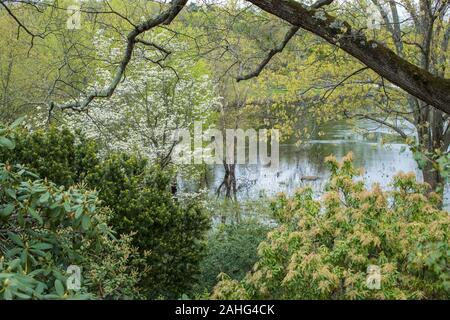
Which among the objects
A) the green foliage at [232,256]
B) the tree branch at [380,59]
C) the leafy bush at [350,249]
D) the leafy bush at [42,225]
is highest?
the tree branch at [380,59]

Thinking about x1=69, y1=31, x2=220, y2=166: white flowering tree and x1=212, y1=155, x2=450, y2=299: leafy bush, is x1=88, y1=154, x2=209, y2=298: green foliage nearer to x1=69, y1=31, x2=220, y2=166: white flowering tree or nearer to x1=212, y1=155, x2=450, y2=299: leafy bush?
x1=212, y1=155, x2=450, y2=299: leafy bush

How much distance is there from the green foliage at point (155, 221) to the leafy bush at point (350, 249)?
1924 millimetres

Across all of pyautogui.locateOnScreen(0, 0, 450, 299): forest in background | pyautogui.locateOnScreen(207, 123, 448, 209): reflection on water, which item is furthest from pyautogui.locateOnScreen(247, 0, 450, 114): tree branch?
pyautogui.locateOnScreen(207, 123, 448, 209): reflection on water

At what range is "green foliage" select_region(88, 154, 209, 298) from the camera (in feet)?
21.5

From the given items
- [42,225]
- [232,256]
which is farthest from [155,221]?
[42,225]

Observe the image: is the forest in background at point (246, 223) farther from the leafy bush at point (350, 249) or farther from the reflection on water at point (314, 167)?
the reflection on water at point (314, 167)

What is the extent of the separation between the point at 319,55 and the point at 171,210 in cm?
636

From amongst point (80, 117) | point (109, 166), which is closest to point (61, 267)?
point (109, 166)

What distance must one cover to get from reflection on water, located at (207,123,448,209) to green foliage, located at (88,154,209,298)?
34.3ft

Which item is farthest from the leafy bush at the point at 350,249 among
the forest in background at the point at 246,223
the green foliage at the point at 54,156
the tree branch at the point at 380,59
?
the green foliage at the point at 54,156

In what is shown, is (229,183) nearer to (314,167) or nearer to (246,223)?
(314,167)

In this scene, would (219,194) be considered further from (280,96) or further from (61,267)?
(61,267)

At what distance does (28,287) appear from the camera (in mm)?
1879

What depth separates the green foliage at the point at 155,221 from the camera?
21.5ft
